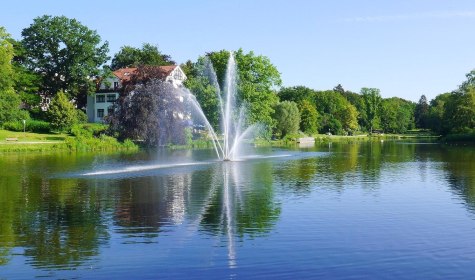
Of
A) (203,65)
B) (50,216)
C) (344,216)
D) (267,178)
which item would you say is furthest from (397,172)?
(203,65)

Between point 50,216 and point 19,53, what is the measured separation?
81907 millimetres

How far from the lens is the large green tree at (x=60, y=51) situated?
98.1 m

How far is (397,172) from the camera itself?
39375 millimetres

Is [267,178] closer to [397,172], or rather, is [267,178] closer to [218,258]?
[397,172]

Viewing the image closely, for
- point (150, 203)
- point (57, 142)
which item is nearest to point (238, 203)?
point (150, 203)

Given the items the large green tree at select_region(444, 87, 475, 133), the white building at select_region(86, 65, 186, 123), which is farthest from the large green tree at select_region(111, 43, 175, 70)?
the large green tree at select_region(444, 87, 475, 133)

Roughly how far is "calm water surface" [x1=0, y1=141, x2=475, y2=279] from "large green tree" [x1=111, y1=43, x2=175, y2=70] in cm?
10281

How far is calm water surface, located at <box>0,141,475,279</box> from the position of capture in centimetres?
1333

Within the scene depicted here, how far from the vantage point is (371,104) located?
180 meters

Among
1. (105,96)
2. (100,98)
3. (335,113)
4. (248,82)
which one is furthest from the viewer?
(335,113)

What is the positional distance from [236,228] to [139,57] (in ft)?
403

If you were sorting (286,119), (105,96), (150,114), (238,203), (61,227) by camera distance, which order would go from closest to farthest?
(61,227) → (238,203) → (150,114) → (105,96) → (286,119)

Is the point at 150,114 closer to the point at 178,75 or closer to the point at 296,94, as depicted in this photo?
the point at 178,75

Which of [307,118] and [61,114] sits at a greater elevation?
[307,118]
